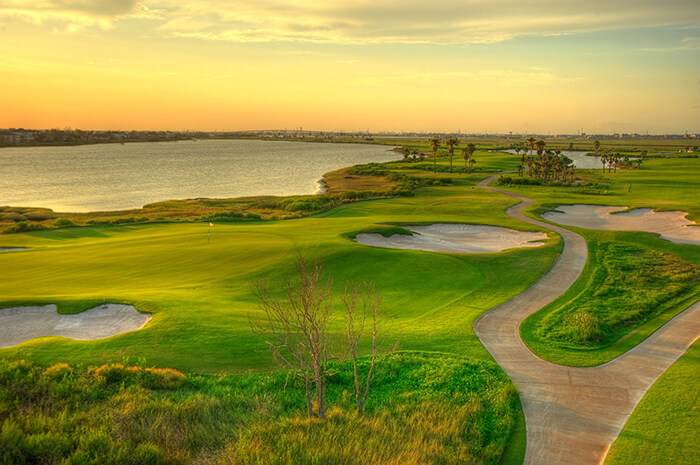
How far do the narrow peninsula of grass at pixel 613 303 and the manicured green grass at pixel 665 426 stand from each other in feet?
7.95

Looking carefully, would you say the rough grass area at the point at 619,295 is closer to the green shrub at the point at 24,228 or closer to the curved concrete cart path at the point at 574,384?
the curved concrete cart path at the point at 574,384

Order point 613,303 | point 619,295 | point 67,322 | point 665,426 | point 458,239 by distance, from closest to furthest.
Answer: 1. point 665,426
2. point 67,322
3. point 613,303
4. point 619,295
5. point 458,239

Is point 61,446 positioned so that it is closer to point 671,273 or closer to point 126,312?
point 126,312

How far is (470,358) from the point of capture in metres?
16.4

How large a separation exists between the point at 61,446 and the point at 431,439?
8.89 m

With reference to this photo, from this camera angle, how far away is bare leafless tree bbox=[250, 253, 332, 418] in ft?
36.5

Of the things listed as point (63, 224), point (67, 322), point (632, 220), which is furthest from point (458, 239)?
point (63, 224)

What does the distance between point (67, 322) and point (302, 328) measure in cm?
1410

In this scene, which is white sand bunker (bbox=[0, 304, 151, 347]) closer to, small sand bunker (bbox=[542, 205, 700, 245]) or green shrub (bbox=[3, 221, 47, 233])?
green shrub (bbox=[3, 221, 47, 233])

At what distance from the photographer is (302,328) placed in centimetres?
1116

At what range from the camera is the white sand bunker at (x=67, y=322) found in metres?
18.5

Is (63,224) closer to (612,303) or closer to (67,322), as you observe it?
(67,322)

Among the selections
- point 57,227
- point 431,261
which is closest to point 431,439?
point 431,261

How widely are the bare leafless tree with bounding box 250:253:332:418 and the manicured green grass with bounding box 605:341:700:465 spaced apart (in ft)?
25.4
